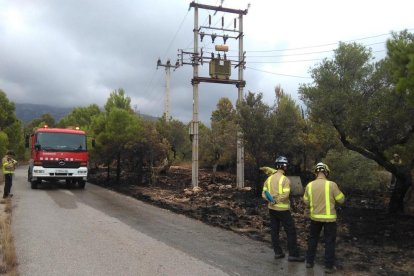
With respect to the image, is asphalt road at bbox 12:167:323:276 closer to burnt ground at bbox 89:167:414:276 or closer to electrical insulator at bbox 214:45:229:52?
burnt ground at bbox 89:167:414:276

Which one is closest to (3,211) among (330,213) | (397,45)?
(330,213)

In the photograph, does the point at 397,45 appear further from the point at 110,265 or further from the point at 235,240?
the point at 110,265

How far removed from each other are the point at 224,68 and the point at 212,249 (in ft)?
50.7

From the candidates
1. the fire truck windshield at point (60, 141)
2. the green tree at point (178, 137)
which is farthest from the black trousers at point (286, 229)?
the green tree at point (178, 137)

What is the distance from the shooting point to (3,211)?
532 inches

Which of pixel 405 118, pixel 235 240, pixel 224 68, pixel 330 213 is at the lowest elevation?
pixel 235 240

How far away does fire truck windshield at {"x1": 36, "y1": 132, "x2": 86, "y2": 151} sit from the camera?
→ 20641 mm

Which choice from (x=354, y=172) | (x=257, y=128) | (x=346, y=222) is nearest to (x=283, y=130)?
(x=257, y=128)

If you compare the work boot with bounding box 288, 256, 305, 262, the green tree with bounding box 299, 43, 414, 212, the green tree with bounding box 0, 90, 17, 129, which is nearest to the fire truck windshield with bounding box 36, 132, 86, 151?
the green tree with bounding box 299, 43, 414, 212

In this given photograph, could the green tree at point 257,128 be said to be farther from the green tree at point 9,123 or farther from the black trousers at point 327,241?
the green tree at point 9,123

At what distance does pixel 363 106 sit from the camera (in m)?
13.3

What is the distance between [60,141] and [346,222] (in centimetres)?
1379

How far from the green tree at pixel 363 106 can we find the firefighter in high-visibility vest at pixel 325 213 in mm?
5931

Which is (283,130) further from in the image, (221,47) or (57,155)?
(57,155)
